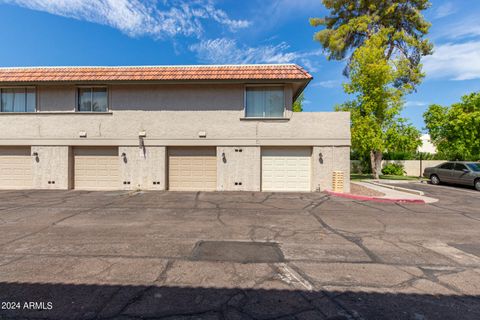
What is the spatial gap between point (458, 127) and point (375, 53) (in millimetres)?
10519

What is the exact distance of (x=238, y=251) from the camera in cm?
486

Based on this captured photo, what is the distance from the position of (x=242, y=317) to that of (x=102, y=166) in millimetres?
12991

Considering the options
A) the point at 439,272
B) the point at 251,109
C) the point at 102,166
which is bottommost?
the point at 439,272

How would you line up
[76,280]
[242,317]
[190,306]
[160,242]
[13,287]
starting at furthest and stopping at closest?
[160,242] < [76,280] < [13,287] < [190,306] < [242,317]

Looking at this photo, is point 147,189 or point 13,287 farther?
point 147,189

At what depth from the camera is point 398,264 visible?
4.38 meters

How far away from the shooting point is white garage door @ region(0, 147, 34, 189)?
1330cm

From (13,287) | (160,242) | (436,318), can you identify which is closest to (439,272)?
(436,318)

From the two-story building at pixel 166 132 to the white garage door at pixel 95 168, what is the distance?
0.18ft

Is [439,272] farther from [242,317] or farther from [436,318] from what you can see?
[242,317]

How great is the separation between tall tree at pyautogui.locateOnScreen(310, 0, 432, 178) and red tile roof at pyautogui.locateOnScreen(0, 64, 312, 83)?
352 inches

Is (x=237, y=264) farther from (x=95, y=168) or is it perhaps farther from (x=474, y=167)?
(x=474, y=167)

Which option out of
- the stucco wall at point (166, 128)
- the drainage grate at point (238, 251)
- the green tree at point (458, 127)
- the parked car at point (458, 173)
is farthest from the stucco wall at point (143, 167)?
the green tree at point (458, 127)

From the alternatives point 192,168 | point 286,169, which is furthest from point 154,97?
point 286,169
